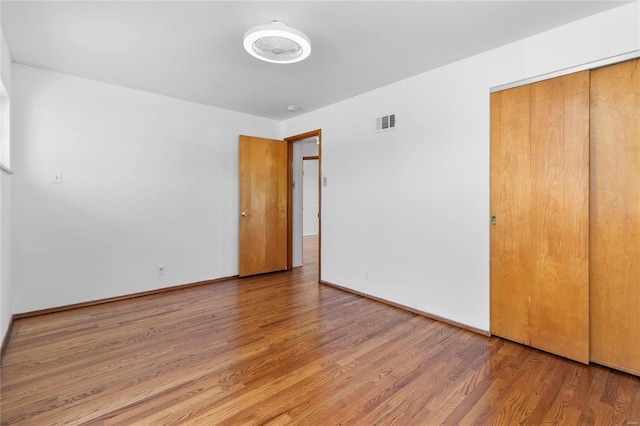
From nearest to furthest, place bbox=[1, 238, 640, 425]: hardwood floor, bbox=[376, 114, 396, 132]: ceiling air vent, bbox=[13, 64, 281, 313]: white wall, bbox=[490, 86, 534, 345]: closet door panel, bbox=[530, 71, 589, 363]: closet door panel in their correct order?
bbox=[1, 238, 640, 425]: hardwood floor
bbox=[530, 71, 589, 363]: closet door panel
bbox=[490, 86, 534, 345]: closet door panel
bbox=[13, 64, 281, 313]: white wall
bbox=[376, 114, 396, 132]: ceiling air vent

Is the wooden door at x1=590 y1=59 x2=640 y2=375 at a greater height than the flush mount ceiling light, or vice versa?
the flush mount ceiling light

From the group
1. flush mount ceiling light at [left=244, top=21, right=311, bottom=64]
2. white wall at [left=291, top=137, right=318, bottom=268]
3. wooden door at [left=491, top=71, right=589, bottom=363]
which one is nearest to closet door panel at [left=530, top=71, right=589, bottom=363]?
wooden door at [left=491, top=71, right=589, bottom=363]

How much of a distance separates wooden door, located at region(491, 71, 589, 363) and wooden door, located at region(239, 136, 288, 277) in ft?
10.5

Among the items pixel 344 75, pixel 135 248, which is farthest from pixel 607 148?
pixel 135 248

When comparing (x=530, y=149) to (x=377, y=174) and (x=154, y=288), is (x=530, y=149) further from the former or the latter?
(x=154, y=288)

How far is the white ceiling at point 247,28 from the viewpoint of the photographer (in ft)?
6.73

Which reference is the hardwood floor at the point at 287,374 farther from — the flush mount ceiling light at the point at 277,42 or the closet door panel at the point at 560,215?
the flush mount ceiling light at the point at 277,42

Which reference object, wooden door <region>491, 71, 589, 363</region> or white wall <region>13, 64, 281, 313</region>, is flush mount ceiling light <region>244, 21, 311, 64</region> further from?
white wall <region>13, 64, 281, 313</region>

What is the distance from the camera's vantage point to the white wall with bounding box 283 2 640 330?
92.6 inches

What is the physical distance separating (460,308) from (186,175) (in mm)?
3700

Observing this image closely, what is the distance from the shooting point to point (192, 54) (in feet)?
8.95

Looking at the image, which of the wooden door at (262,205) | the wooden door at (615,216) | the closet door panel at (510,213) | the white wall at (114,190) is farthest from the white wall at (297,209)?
the wooden door at (615,216)

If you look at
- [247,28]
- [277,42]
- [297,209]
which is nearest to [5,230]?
[247,28]

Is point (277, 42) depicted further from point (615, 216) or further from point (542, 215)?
point (615, 216)
